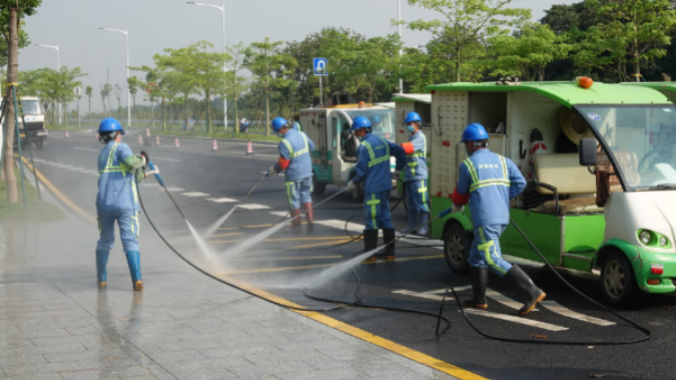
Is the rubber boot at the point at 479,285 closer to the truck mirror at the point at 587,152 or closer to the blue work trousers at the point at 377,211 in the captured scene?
the truck mirror at the point at 587,152

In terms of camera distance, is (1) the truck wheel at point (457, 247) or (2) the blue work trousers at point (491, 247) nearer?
(2) the blue work trousers at point (491, 247)

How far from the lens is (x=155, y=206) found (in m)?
15.6

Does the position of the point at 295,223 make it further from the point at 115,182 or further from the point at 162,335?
the point at 162,335

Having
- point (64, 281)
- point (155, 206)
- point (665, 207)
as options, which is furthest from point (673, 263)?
point (155, 206)

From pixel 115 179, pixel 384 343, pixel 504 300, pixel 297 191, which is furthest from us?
pixel 297 191

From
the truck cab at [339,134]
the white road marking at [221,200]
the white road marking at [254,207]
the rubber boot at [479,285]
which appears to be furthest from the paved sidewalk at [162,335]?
the white road marking at [221,200]

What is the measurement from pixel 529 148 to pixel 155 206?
368 inches

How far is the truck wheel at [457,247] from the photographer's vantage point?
825 centimetres

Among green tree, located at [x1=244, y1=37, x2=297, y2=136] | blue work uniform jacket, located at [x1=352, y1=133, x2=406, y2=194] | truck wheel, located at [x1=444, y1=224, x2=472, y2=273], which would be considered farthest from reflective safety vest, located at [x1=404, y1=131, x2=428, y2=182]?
green tree, located at [x1=244, y1=37, x2=297, y2=136]

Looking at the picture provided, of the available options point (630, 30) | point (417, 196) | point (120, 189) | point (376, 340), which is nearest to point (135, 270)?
point (120, 189)

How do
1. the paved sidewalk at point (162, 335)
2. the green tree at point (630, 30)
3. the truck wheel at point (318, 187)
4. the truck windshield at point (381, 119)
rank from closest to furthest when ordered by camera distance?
the paved sidewalk at point (162, 335)
the truck windshield at point (381, 119)
the truck wheel at point (318, 187)
the green tree at point (630, 30)

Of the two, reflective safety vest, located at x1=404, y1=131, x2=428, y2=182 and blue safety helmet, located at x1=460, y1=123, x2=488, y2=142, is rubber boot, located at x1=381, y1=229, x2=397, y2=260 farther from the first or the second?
blue safety helmet, located at x1=460, y1=123, x2=488, y2=142

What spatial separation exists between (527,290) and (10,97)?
10950 mm

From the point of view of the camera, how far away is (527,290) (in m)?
Result: 6.51
